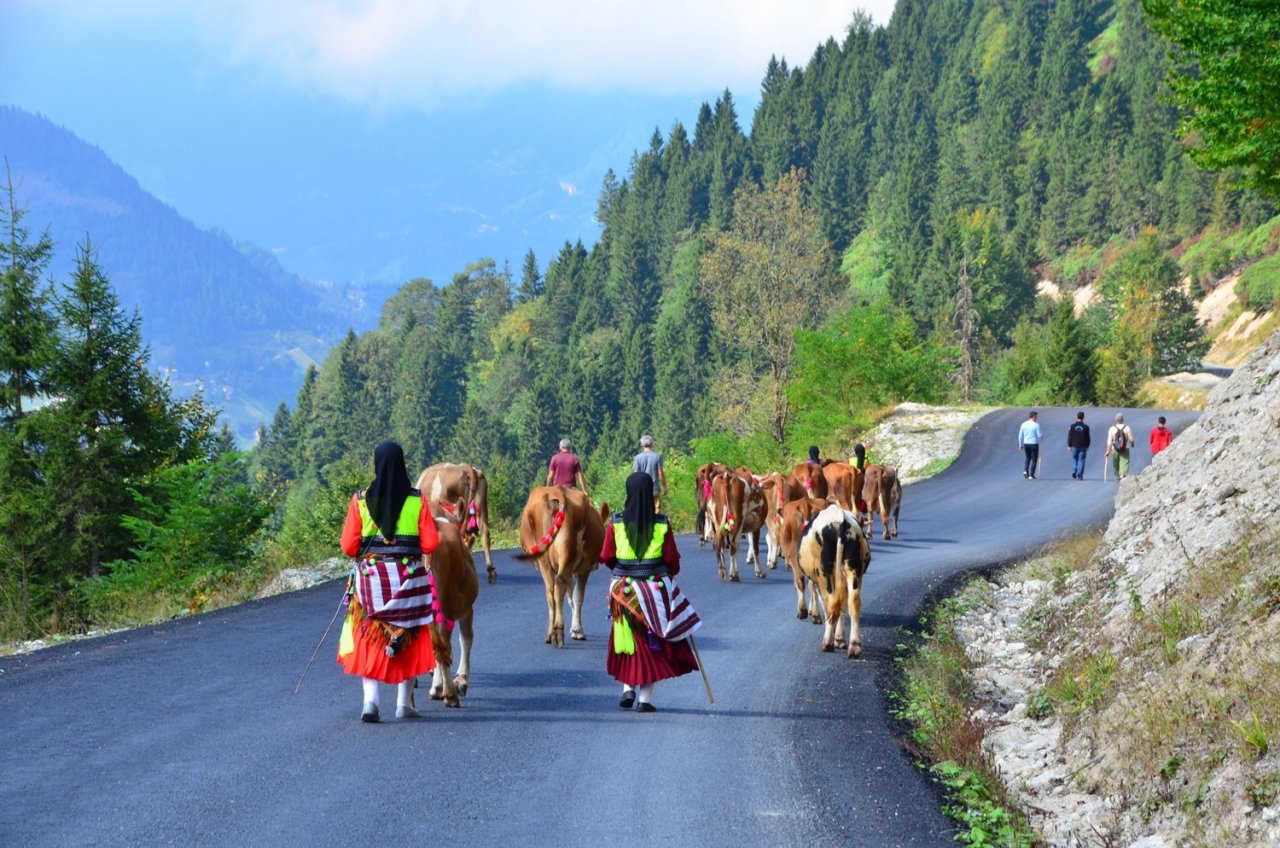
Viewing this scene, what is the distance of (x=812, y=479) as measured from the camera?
19.9 meters

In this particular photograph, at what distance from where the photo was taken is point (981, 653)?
14930 millimetres

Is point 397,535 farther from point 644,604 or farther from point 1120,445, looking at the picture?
point 1120,445

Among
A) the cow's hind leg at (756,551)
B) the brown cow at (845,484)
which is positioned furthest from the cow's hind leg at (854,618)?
the brown cow at (845,484)

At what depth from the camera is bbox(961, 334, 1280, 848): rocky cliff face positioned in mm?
7770

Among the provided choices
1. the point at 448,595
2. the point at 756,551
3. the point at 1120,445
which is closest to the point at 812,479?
the point at 756,551

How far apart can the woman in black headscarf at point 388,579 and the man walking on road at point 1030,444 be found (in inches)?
1143

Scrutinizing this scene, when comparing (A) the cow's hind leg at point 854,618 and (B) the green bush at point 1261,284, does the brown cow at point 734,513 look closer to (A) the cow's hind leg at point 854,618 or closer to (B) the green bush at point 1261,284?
(A) the cow's hind leg at point 854,618

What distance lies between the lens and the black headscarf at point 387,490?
966 cm

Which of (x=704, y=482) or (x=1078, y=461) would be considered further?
(x=1078, y=461)

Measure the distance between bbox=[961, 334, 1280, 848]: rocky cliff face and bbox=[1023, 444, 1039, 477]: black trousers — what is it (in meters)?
19.3

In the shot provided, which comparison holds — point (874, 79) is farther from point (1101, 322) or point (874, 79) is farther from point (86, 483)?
point (86, 483)

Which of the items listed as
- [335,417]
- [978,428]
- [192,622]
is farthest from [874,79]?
[192,622]

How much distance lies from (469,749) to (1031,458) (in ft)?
100

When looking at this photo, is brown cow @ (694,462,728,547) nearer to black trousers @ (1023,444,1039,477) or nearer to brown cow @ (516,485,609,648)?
brown cow @ (516,485,609,648)
